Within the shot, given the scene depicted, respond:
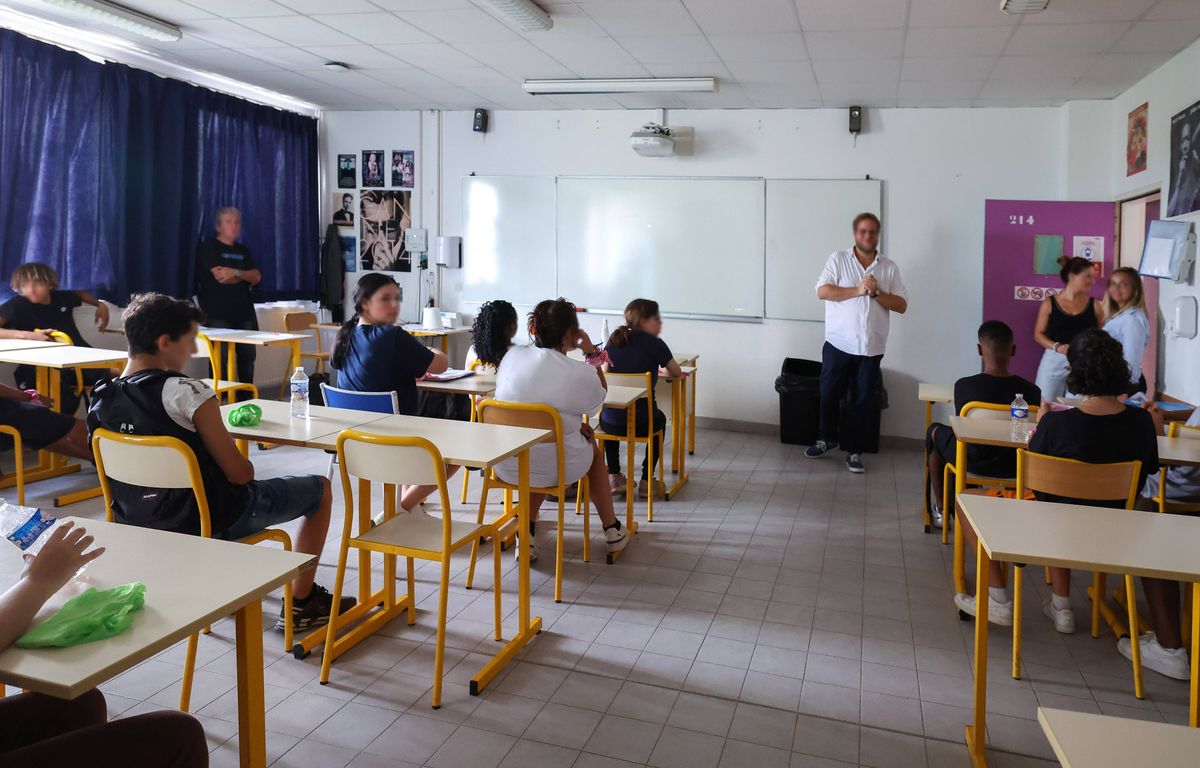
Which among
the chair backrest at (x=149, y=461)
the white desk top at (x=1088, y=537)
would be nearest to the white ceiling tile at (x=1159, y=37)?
the white desk top at (x=1088, y=537)

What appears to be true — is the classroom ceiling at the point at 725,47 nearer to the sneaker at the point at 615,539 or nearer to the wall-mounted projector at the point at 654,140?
the wall-mounted projector at the point at 654,140

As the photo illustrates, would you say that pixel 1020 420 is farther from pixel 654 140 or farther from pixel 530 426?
pixel 654 140

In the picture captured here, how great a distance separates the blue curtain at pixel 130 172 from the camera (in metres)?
5.30

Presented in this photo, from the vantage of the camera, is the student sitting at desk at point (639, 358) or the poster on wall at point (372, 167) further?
the poster on wall at point (372, 167)

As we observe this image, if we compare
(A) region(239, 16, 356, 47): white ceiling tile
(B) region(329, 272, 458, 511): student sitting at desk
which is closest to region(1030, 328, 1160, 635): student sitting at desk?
(B) region(329, 272, 458, 511): student sitting at desk

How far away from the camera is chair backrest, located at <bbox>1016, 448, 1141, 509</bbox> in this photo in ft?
Result: 8.89

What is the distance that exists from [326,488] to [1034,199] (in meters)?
5.58

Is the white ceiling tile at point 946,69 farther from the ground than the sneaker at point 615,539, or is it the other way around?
the white ceiling tile at point 946,69

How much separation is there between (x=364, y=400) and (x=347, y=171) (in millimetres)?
4899

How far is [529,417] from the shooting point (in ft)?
10.6

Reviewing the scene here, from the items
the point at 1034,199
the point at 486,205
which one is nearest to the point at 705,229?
the point at 486,205

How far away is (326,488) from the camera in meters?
2.98

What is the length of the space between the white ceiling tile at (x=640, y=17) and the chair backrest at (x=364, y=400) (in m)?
2.31

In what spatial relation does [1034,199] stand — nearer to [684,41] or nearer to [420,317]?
[684,41]
